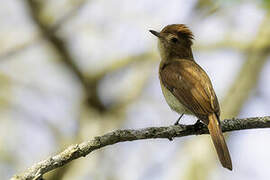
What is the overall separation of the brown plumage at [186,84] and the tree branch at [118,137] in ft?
0.59

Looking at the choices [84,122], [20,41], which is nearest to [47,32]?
[20,41]

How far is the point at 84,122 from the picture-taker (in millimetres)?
9719

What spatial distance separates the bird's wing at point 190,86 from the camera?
19.4ft

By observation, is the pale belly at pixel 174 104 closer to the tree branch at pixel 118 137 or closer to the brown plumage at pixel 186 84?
the brown plumage at pixel 186 84

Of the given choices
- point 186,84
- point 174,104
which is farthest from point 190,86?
point 174,104

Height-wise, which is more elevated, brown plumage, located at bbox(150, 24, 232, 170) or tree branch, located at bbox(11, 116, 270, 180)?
brown plumage, located at bbox(150, 24, 232, 170)

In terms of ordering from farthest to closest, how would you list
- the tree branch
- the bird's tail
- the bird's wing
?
1. the bird's wing
2. the bird's tail
3. the tree branch

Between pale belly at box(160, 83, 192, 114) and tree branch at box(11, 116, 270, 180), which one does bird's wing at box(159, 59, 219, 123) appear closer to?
pale belly at box(160, 83, 192, 114)

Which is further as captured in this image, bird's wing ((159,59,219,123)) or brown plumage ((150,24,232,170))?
bird's wing ((159,59,219,123))

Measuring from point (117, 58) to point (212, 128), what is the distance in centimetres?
503

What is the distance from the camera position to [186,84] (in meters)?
6.46

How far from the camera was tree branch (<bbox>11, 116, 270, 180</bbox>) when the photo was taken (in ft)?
14.5

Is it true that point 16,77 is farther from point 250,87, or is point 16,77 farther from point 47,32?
point 250,87

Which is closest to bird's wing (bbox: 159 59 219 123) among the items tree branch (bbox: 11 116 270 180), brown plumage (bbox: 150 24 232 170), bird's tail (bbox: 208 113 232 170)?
brown plumage (bbox: 150 24 232 170)
